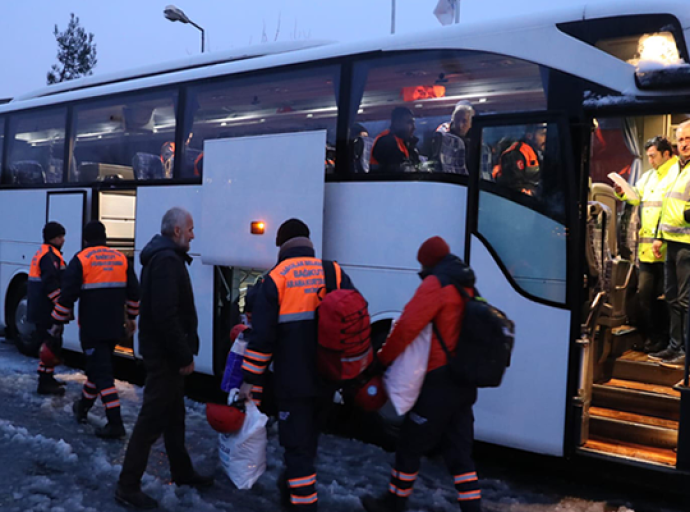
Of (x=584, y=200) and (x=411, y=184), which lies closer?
(x=584, y=200)

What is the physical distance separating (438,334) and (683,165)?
3.23m

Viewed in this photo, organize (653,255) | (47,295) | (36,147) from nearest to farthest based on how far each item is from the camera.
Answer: (653,255)
(47,295)
(36,147)

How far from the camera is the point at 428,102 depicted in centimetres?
543

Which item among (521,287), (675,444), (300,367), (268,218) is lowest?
(675,444)

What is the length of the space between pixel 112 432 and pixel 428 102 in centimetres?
389

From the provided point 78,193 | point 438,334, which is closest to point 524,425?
point 438,334

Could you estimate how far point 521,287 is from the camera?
194 inches

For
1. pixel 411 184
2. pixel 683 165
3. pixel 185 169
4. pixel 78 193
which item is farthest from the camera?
pixel 78 193

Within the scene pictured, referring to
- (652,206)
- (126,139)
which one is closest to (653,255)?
(652,206)

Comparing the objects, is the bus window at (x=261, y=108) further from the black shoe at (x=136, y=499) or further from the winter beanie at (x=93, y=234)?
the black shoe at (x=136, y=499)

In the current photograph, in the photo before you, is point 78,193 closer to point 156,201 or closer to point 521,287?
point 156,201

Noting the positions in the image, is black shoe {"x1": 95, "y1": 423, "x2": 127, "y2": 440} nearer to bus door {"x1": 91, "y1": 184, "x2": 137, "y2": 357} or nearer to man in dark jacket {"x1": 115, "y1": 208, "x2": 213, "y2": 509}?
man in dark jacket {"x1": 115, "y1": 208, "x2": 213, "y2": 509}

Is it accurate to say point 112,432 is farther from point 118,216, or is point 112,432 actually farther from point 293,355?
point 118,216

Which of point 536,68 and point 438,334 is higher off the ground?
point 536,68
